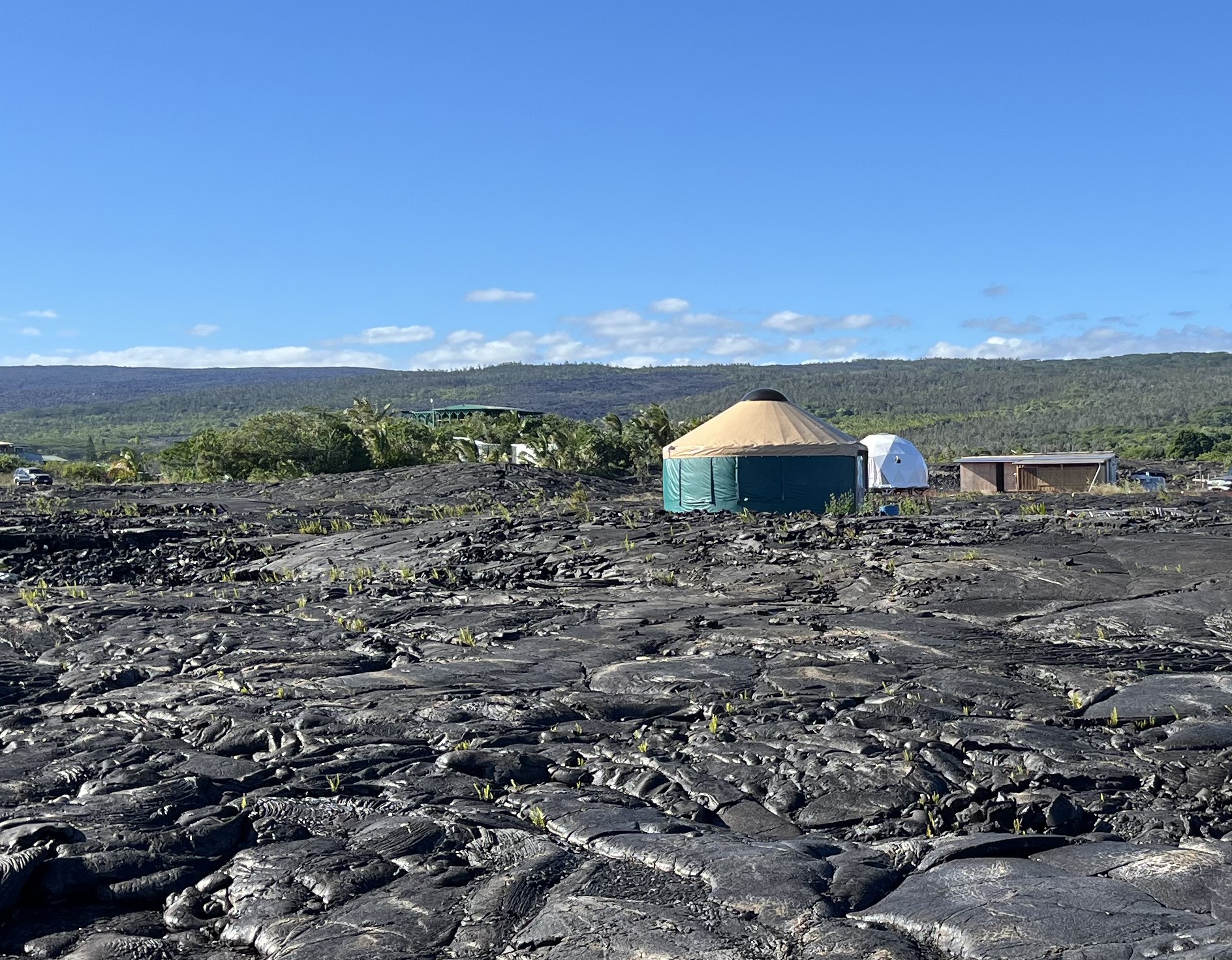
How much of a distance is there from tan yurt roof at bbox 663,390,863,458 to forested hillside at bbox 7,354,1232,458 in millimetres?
43787

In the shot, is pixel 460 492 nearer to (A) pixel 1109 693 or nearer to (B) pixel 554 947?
(A) pixel 1109 693

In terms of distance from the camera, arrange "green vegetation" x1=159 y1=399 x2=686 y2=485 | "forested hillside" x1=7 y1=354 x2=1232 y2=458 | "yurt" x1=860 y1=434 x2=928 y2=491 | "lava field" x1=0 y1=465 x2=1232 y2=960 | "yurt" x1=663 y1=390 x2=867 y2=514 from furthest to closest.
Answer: "forested hillside" x1=7 y1=354 x2=1232 y2=458
"yurt" x1=860 y1=434 x2=928 y2=491
"green vegetation" x1=159 y1=399 x2=686 y2=485
"yurt" x1=663 y1=390 x2=867 y2=514
"lava field" x1=0 y1=465 x2=1232 y2=960

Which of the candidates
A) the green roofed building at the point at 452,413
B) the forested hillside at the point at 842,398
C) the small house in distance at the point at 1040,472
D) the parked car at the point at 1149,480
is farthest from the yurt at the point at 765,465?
the forested hillside at the point at 842,398

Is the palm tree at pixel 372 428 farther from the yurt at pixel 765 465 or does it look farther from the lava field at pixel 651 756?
the lava field at pixel 651 756

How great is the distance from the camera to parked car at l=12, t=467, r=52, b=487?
39.6 meters

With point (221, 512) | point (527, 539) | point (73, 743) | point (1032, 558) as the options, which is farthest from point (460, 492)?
point (73, 743)

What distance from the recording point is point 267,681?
9945mm

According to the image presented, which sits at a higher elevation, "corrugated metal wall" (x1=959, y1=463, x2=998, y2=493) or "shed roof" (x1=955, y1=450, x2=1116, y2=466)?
"shed roof" (x1=955, y1=450, x2=1116, y2=466)

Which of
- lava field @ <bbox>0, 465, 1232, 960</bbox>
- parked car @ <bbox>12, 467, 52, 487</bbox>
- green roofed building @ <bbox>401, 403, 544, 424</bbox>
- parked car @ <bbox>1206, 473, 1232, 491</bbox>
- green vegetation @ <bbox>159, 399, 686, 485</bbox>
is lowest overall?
lava field @ <bbox>0, 465, 1232, 960</bbox>

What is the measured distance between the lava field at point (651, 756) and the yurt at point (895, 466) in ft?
89.2

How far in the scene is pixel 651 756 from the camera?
303 inches

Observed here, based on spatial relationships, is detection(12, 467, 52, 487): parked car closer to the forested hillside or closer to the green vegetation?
the green vegetation

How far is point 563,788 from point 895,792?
6.15 feet

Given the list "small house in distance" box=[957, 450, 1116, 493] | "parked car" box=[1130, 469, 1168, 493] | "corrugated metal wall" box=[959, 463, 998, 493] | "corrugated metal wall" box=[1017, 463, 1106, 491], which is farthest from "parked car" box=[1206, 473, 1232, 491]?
"corrugated metal wall" box=[959, 463, 998, 493]
